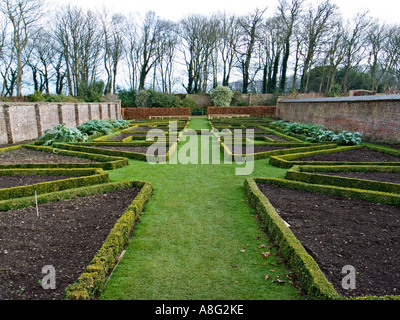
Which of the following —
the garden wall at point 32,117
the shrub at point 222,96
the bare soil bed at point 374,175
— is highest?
the shrub at point 222,96

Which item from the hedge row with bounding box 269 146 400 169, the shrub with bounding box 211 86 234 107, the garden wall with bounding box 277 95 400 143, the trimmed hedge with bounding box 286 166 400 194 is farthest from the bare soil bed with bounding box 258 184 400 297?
the shrub with bounding box 211 86 234 107

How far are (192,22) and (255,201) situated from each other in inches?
1597

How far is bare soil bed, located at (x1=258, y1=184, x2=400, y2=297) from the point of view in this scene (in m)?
3.39

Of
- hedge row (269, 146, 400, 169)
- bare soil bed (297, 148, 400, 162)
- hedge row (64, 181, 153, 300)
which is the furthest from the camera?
bare soil bed (297, 148, 400, 162)

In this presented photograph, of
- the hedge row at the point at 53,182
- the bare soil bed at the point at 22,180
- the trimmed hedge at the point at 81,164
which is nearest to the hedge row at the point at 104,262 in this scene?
the hedge row at the point at 53,182

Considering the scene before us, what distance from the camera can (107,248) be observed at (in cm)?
379

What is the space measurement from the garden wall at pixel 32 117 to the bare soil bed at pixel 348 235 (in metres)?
12.9

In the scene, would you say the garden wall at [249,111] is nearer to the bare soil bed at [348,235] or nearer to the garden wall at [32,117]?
the garden wall at [32,117]

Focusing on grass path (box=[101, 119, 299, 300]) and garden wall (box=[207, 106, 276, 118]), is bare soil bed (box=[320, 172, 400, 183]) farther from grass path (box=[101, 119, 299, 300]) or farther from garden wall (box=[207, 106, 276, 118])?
garden wall (box=[207, 106, 276, 118])

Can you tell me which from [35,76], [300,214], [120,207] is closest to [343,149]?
[300,214]

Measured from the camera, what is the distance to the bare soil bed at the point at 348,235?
3.39 metres

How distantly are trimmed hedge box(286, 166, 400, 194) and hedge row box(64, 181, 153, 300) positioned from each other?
4.53 metres

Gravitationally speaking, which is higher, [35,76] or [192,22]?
[192,22]
